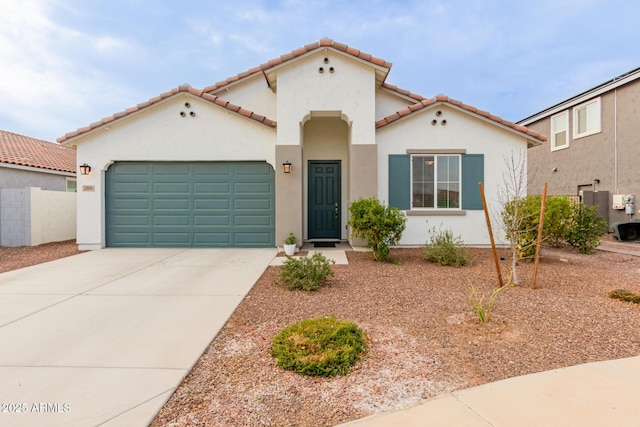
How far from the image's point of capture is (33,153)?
53.4 feet

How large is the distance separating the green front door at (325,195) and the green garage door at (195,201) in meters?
1.79

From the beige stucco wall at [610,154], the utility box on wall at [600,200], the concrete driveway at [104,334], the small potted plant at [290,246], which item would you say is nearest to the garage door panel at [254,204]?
the small potted plant at [290,246]

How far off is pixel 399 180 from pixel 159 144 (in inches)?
284

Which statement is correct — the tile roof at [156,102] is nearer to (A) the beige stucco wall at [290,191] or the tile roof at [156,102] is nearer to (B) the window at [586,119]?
(A) the beige stucco wall at [290,191]

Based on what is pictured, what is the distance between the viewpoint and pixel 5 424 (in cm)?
238

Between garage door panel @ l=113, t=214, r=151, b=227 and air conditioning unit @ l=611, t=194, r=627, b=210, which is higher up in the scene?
air conditioning unit @ l=611, t=194, r=627, b=210

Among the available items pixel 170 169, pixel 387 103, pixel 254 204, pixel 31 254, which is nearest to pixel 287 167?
pixel 254 204

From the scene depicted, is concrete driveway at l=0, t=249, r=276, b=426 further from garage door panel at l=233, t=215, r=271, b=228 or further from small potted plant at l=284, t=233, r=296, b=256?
garage door panel at l=233, t=215, r=271, b=228

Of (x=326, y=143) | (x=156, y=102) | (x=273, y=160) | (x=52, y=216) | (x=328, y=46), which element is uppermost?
(x=328, y=46)

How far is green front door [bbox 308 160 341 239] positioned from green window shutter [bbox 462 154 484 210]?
3.97 metres

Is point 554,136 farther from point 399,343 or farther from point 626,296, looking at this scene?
point 399,343

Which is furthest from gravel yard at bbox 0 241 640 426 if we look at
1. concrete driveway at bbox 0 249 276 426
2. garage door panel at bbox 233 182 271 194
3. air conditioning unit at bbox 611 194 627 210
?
air conditioning unit at bbox 611 194 627 210

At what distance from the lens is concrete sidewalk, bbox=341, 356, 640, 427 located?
238cm

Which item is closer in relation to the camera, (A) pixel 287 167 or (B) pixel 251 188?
(A) pixel 287 167
